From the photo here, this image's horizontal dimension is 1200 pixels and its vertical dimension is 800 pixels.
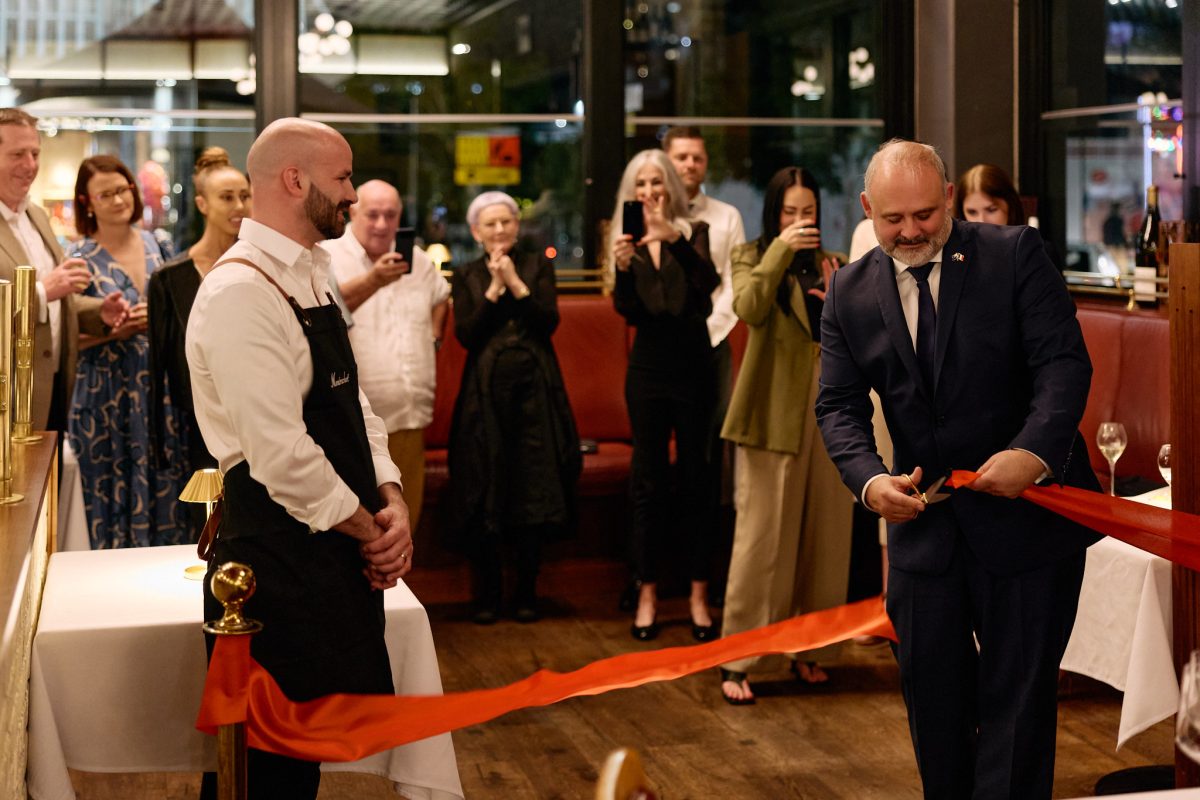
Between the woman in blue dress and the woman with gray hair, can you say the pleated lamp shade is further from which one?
the woman with gray hair

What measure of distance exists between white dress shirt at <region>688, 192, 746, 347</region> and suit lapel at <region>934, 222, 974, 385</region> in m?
2.52

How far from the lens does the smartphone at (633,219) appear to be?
5.11 metres

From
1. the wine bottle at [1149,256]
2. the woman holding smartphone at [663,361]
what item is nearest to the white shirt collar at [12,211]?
the woman holding smartphone at [663,361]

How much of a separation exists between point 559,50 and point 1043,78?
2280mm

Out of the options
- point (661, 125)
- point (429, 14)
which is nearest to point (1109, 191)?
point (661, 125)

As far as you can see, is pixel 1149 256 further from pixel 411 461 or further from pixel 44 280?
pixel 44 280

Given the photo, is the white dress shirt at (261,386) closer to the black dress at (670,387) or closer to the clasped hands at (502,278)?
the black dress at (670,387)

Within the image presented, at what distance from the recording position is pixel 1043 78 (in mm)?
6906

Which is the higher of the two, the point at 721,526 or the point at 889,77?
the point at 889,77

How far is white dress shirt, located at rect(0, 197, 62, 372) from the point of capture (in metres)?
4.76

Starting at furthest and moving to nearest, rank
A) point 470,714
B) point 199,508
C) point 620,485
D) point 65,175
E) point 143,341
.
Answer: point 65,175 → point 620,485 → point 143,341 → point 199,508 → point 470,714

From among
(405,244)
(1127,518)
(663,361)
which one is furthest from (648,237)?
(1127,518)

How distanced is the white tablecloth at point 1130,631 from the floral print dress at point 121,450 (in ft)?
9.76

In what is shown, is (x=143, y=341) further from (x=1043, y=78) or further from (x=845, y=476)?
(x=1043, y=78)
